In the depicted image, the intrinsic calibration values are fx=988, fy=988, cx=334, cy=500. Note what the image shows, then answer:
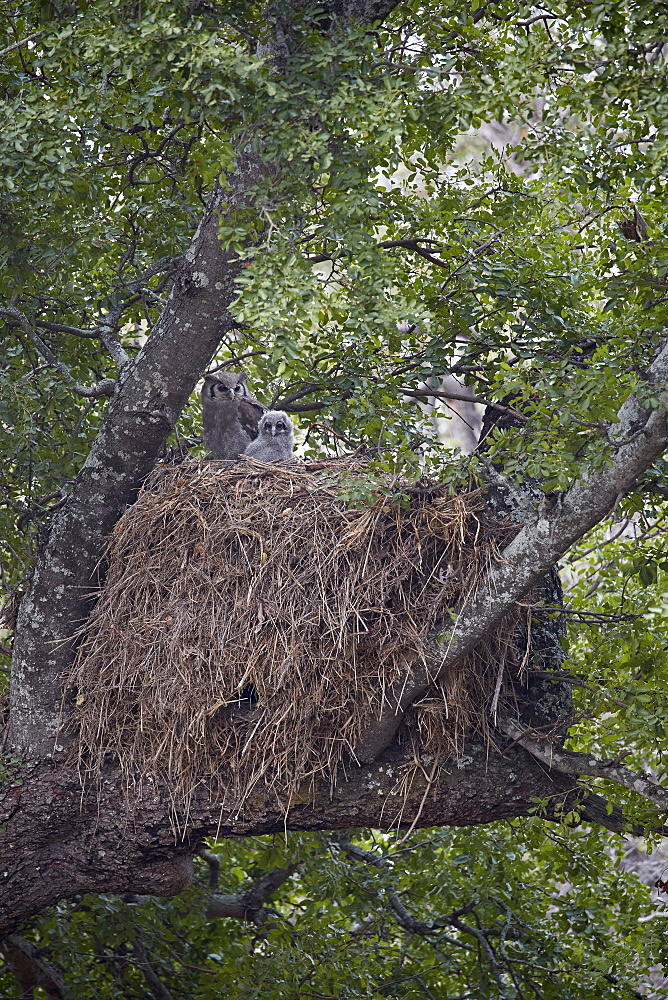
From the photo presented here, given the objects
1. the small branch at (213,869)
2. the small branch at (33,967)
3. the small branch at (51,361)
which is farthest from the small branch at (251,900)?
the small branch at (51,361)

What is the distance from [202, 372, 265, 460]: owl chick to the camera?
5.99m

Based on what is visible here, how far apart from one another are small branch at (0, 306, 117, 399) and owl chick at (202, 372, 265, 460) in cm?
118

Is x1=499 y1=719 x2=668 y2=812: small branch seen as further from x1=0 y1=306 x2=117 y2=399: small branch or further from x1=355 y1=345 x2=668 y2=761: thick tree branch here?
x1=0 y1=306 x2=117 y2=399: small branch

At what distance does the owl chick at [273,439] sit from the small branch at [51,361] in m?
0.99

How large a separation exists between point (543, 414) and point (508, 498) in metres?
0.85

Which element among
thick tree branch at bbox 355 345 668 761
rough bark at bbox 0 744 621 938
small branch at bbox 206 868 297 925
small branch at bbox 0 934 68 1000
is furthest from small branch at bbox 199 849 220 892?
thick tree branch at bbox 355 345 668 761

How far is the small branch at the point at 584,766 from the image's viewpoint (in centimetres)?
377

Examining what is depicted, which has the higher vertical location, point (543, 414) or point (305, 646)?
point (543, 414)

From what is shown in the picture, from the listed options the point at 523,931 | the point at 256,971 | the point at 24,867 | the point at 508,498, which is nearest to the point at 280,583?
the point at 508,498

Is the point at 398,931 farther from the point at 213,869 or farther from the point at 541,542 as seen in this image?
the point at 541,542

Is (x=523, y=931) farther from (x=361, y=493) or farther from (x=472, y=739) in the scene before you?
(x=361, y=493)

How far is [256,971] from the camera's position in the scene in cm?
486

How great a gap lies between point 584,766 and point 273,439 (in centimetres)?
248

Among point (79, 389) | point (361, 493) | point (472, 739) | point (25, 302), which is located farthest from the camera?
point (25, 302)
